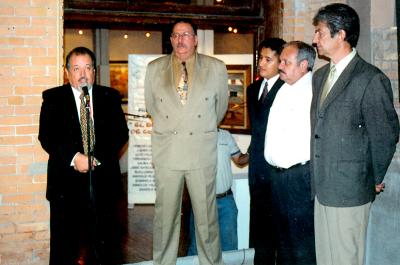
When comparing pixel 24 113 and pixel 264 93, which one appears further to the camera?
pixel 24 113

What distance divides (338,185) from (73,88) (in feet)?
7.44

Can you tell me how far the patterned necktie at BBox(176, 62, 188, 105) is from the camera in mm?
5000

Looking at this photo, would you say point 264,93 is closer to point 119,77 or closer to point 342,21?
point 342,21

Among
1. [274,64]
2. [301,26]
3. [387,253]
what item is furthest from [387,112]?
[301,26]

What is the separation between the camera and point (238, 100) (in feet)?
24.5

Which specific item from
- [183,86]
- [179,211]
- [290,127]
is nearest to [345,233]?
[290,127]

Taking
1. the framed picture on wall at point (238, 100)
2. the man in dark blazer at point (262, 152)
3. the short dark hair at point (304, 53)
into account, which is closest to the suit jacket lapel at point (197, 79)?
the man in dark blazer at point (262, 152)

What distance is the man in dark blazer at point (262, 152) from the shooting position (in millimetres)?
5004

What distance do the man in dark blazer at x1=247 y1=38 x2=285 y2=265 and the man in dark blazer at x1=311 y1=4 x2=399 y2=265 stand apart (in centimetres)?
88

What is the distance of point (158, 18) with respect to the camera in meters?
6.05

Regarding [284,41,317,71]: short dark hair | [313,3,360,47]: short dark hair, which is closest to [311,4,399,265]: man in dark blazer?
[313,3,360,47]: short dark hair

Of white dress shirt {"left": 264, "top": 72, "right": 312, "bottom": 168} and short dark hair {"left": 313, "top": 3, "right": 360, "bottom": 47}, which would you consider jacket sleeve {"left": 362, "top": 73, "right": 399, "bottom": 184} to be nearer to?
short dark hair {"left": 313, "top": 3, "right": 360, "bottom": 47}

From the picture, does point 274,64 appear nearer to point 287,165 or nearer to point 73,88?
point 287,165

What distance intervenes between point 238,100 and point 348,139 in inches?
140
